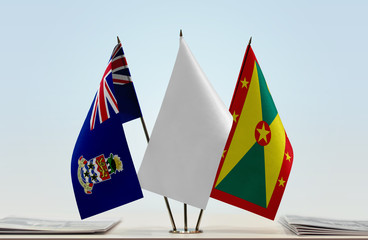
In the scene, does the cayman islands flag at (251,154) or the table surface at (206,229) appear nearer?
the table surface at (206,229)

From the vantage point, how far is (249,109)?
1572 millimetres

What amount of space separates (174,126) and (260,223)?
1.54 feet

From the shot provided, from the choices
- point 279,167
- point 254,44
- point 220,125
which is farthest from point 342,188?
point 220,125

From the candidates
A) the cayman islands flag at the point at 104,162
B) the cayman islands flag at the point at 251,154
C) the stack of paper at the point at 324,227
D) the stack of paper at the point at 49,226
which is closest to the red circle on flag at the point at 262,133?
the cayman islands flag at the point at 251,154

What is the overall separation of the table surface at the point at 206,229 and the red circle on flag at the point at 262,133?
249mm

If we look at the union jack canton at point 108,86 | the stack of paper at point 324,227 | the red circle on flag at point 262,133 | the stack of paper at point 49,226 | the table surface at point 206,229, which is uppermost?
the union jack canton at point 108,86

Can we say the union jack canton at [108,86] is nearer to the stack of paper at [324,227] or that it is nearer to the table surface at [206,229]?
the table surface at [206,229]

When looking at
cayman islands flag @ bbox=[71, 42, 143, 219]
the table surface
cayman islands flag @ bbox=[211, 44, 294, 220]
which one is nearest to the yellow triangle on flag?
cayman islands flag @ bbox=[211, 44, 294, 220]

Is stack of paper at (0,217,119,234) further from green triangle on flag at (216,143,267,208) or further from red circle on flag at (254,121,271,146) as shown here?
red circle on flag at (254,121,271,146)

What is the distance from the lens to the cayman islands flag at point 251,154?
1.57m

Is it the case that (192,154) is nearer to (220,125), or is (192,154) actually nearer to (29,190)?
(220,125)

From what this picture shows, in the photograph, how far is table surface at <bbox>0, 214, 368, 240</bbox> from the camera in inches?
57.2

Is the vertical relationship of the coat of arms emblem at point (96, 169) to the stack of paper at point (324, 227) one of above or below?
above

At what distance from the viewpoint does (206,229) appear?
1.63 meters
